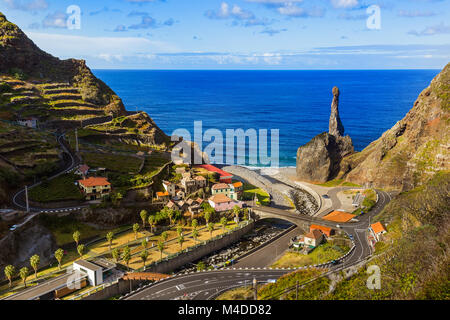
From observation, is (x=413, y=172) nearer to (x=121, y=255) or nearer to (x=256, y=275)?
(x=256, y=275)

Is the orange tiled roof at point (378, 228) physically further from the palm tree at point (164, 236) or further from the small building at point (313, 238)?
the palm tree at point (164, 236)

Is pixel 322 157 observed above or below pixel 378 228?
above

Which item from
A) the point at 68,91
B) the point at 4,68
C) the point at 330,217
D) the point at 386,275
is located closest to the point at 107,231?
the point at 330,217

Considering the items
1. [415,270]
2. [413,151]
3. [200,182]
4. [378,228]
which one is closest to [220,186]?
[200,182]

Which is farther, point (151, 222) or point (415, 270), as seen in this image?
point (151, 222)

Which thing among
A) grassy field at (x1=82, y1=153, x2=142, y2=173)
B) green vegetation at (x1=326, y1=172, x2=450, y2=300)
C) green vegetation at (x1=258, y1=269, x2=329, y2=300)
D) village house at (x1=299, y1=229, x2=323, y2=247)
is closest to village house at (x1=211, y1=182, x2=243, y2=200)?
grassy field at (x1=82, y1=153, x2=142, y2=173)

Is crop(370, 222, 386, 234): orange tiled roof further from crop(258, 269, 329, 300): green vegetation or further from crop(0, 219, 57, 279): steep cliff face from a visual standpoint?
crop(0, 219, 57, 279): steep cliff face

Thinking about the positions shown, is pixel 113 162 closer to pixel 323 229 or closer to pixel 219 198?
pixel 219 198
